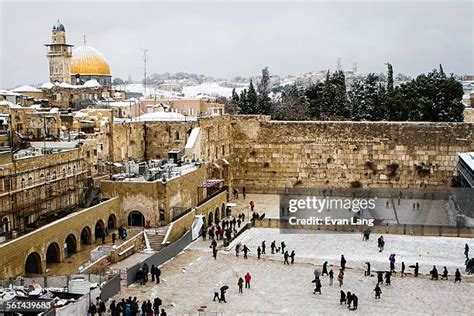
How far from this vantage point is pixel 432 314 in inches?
711

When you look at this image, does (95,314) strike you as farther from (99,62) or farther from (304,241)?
(99,62)

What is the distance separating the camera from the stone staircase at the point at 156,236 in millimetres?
23875

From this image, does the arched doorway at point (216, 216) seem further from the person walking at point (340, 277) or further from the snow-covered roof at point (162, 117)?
the person walking at point (340, 277)

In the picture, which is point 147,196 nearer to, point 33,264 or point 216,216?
point 216,216

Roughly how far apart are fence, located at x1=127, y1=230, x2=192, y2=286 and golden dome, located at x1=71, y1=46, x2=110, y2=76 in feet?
98.2

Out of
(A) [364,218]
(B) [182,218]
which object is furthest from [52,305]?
(A) [364,218]

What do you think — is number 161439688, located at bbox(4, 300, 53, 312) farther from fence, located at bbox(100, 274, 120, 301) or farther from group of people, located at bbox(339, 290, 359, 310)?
group of people, located at bbox(339, 290, 359, 310)

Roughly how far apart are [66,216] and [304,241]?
9.80 metres

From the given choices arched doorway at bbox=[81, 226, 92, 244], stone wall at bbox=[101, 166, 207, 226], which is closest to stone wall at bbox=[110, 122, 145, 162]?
stone wall at bbox=[101, 166, 207, 226]

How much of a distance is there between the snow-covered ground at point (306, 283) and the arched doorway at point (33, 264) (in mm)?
3409

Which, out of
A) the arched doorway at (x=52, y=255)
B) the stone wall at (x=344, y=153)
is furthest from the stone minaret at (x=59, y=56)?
the arched doorway at (x=52, y=255)

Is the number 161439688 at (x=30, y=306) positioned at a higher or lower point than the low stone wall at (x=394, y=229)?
higher

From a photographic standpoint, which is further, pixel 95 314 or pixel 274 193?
pixel 274 193

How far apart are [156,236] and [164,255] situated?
2.28m
